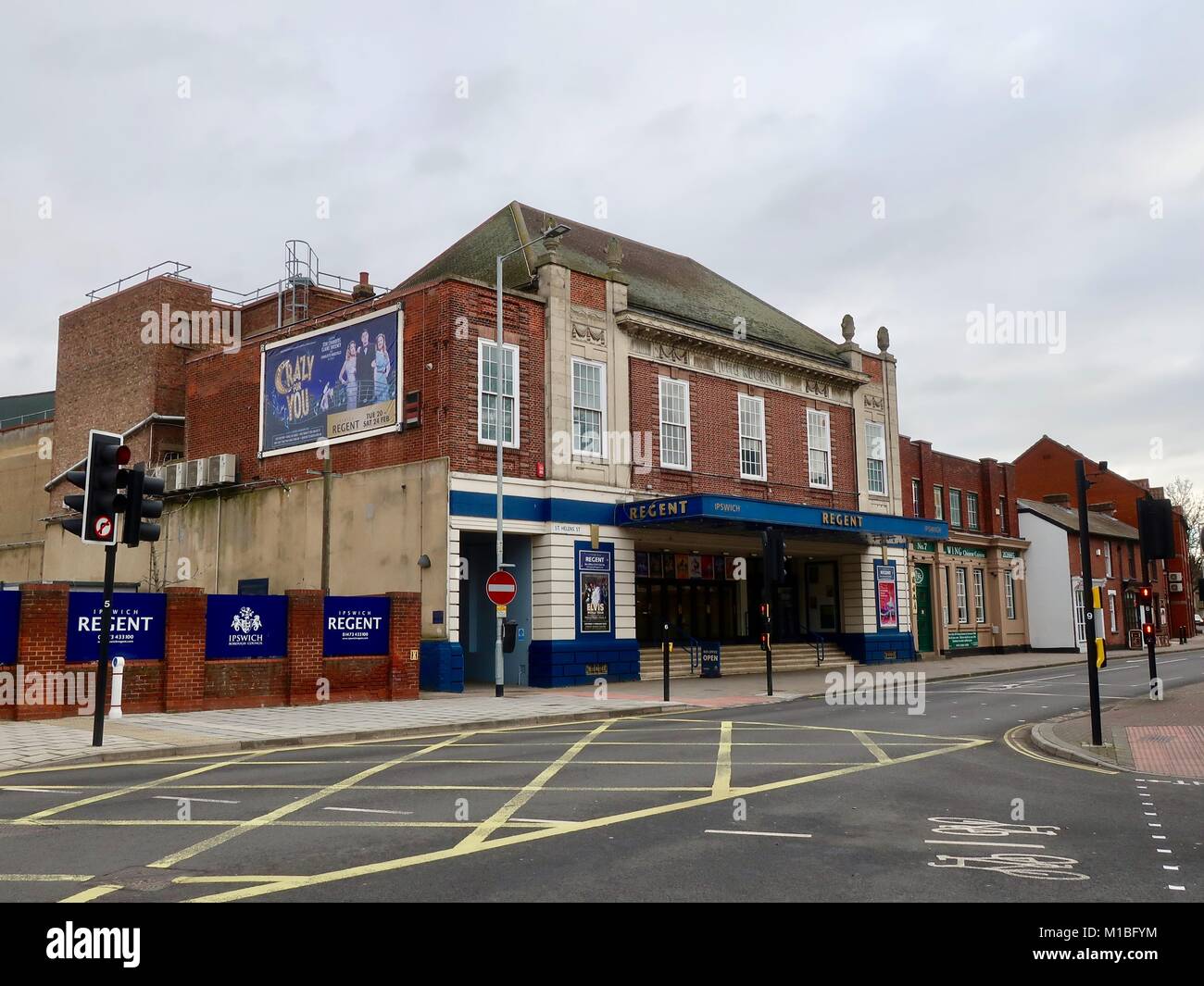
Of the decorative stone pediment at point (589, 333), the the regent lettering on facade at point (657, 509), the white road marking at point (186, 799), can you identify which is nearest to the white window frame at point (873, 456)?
the the regent lettering on facade at point (657, 509)

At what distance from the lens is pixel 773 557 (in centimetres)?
2291

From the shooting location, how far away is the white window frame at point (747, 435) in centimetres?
3225

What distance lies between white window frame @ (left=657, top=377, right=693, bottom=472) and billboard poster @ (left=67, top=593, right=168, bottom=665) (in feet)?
50.7

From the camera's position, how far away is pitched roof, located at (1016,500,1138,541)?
160 feet

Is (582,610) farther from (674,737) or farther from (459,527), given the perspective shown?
(674,737)

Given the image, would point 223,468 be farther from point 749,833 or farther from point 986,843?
point 986,843

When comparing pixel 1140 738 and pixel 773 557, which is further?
pixel 773 557

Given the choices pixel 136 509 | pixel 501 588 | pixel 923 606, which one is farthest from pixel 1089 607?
pixel 923 606

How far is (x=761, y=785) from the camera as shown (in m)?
10.5

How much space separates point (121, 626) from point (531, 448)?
38.2ft

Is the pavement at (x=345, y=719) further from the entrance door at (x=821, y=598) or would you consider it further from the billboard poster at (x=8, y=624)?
the entrance door at (x=821, y=598)

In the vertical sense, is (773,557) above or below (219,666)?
above

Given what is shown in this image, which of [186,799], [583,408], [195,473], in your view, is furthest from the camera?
[195,473]

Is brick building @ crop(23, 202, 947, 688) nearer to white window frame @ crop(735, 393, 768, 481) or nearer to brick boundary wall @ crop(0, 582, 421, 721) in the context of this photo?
white window frame @ crop(735, 393, 768, 481)
